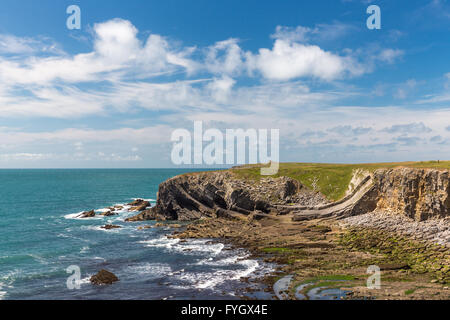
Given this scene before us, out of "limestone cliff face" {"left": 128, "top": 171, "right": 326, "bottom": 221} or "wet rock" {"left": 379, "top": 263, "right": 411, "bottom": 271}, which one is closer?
"wet rock" {"left": 379, "top": 263, "right": 411, "bottom": 271}

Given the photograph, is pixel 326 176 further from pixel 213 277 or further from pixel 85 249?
pixel 85 249

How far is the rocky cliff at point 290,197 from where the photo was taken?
5153 cm

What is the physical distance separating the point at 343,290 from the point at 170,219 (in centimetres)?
5896

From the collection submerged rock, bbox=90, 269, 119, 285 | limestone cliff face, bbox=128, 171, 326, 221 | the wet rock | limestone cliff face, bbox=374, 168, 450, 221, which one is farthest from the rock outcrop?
submerged rock, bbox=90, 269, 119, 285

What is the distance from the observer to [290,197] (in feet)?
252

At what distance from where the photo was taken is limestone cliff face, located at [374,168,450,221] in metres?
49.3

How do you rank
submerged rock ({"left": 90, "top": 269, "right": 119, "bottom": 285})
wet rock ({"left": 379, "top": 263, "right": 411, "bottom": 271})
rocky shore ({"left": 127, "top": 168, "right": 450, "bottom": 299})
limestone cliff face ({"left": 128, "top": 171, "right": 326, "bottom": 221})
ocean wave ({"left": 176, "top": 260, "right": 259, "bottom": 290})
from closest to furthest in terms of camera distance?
1. rocky shore ({"left": 127, "top": 168, "right": 450, "bottom": 299})
2. ocean wave ({"left": 176, "top": 260, "right": 259, "bottom": 290})
3. submerged rock ({"left": 90, "top": 269, "right": 119, "bottom": 285})
4. wet rock ({"left": 379, "top": 263, "right": 411, "bottom": 271})
5. limestone cliff face ({"left": 128, "top": 171, "right": 326, "bottom": 221})

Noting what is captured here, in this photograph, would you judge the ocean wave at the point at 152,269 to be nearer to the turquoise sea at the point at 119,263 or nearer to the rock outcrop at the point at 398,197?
the turquoise sea at the point at 119,263

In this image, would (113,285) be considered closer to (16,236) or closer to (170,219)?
(16,236)

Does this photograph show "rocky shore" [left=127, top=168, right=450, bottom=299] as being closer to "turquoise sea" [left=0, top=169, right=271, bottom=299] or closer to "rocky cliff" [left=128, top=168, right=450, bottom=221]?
"rocky cliff" [left=128, top=168, right=450, bottom=221]

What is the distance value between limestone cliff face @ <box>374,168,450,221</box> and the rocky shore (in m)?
0.15

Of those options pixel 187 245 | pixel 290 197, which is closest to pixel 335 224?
pixel 290 197

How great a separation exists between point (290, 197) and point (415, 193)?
2906 cm
